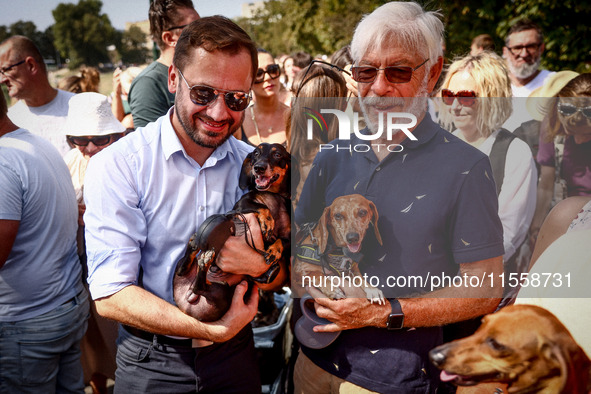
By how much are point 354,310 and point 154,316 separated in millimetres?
855

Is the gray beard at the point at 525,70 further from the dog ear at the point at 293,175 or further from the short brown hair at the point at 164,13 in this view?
the dog ear at the point at 293,175

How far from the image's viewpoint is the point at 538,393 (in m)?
1.36

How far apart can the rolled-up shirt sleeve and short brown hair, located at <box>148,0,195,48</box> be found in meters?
2.01

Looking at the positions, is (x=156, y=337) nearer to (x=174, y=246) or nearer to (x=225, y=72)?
(x=174, y=246)

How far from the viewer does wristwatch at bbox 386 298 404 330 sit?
1782mm

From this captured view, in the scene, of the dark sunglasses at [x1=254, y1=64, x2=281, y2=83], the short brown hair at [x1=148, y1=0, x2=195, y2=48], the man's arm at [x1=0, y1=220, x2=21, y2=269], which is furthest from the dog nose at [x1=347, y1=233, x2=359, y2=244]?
the dark sunglasses at [x1=254, y1=64, x2=281, y2=83]

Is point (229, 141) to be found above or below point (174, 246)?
above

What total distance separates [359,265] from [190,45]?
3.95ft

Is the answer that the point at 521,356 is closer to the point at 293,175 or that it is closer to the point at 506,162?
the point at 506,162

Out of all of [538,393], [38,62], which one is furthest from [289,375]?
[38,62]

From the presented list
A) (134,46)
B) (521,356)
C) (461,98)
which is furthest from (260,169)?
(134,46)

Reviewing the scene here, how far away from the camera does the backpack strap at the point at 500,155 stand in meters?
1.61

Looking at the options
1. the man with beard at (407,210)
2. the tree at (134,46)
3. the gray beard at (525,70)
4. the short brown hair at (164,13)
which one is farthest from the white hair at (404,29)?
the tree at (134,46)

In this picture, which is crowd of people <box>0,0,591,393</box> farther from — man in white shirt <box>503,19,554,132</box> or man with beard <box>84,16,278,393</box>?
man in white shirt <box>503,19,554,132</box>
